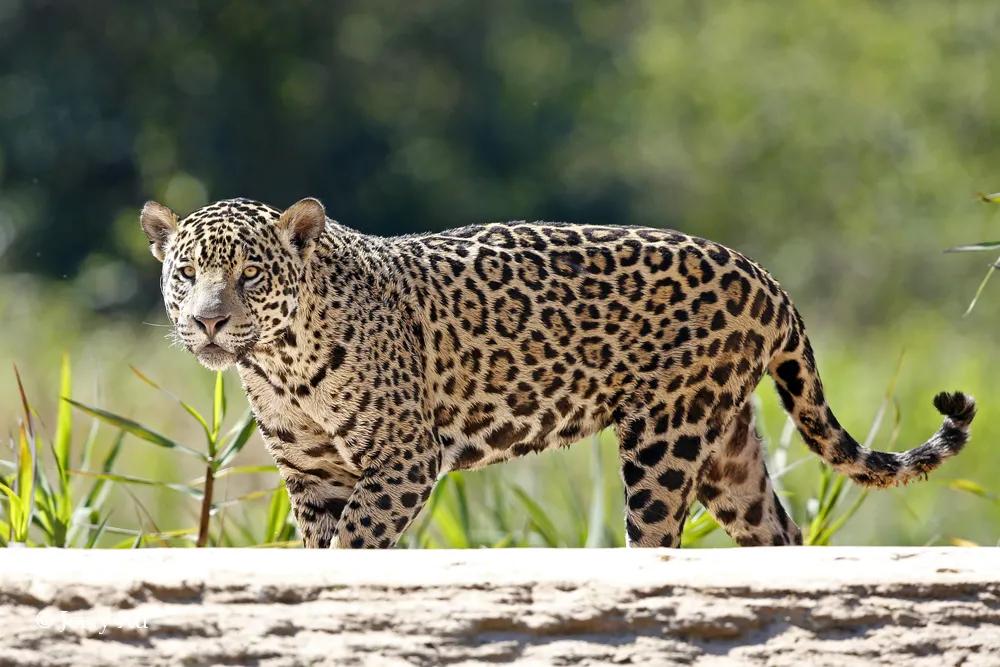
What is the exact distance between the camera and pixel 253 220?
7277mm

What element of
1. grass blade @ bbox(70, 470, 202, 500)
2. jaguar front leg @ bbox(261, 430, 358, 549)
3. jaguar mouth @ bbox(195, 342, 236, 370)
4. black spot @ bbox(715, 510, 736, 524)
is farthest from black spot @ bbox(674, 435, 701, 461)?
grass blade @ bbox(70, 470, 202, 500)

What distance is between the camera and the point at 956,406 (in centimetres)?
779

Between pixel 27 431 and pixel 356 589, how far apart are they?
9.52 feet

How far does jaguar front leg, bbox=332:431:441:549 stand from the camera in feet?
23.5

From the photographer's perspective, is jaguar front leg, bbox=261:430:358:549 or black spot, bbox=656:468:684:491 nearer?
jaguar front leg, bbox=261:430:358:549

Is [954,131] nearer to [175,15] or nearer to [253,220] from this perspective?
[175,15]

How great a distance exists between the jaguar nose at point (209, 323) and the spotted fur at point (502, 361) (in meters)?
0.16

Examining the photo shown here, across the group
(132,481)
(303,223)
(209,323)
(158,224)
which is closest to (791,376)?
(303,223)

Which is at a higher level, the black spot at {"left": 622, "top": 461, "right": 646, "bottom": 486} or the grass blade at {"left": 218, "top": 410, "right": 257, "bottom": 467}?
the grass blade at {"left": 218, "top": 410, "right": 257, "bottom": 467}

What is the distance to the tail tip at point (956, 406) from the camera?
7789mm

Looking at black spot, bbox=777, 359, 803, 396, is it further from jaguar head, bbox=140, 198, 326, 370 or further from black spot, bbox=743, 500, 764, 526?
jaguar head, bbox=140, 198, 326, 370

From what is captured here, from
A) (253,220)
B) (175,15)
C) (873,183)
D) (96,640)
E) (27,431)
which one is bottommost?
(96,640)

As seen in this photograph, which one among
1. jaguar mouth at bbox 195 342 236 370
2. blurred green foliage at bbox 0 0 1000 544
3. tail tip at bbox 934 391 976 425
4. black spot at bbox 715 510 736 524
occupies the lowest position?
black spot at bbox 715 510 736 524

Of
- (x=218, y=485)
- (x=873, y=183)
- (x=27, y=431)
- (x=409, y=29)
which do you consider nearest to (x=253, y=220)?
(x=27, y=431)
